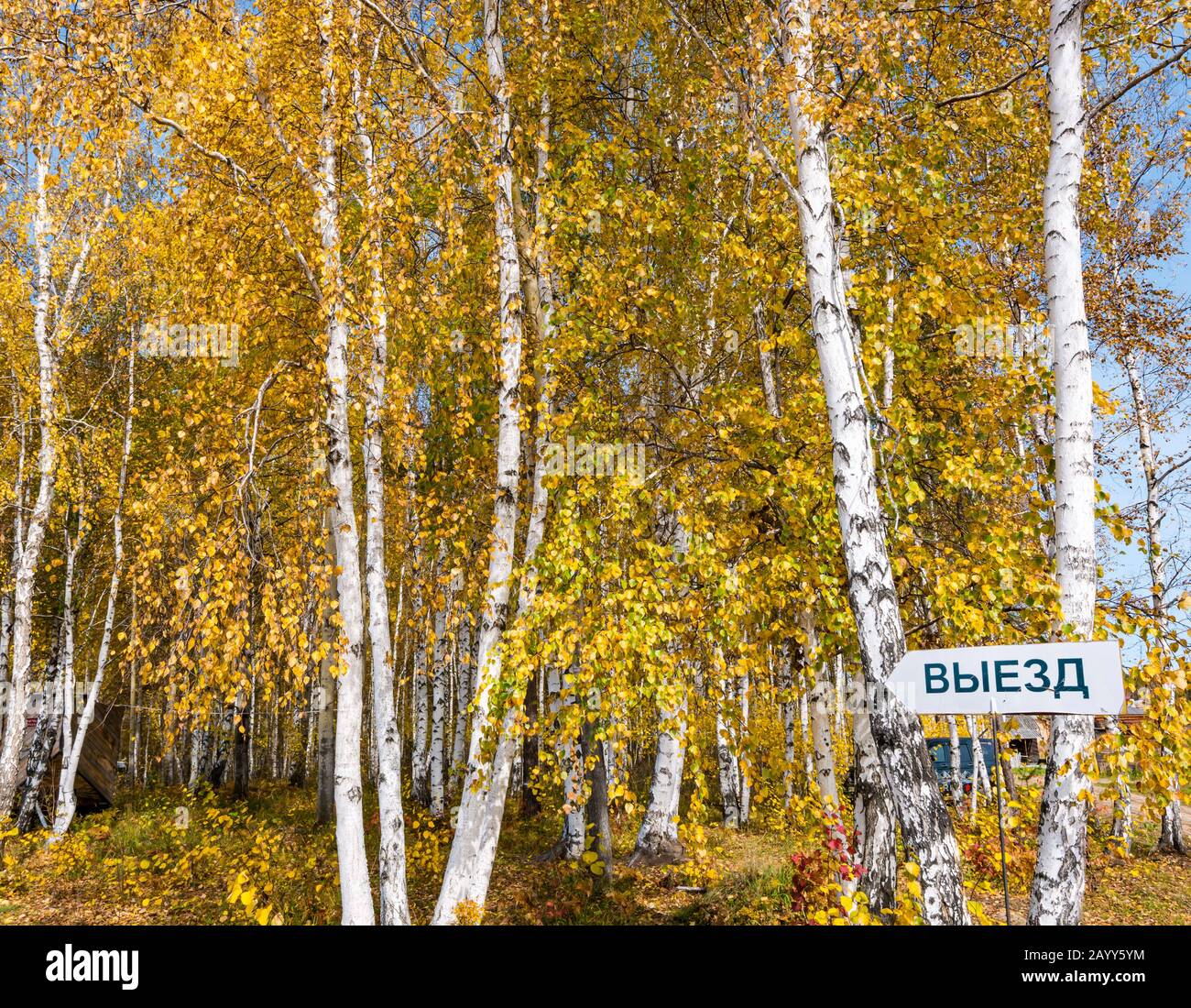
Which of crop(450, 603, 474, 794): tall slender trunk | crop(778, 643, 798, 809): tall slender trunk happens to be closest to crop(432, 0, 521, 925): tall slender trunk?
crop(778, 643, 798, 809): tall slender trunk

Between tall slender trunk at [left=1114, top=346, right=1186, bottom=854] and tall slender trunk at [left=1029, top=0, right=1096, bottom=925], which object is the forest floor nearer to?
tall slender trunk at [left=1114, top=346, right=1186, bottom=854]

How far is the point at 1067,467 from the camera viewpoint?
4254 mm

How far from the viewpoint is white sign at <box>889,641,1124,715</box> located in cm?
309

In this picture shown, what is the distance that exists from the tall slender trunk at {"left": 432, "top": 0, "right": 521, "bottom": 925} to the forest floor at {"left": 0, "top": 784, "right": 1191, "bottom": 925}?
172 centimetres

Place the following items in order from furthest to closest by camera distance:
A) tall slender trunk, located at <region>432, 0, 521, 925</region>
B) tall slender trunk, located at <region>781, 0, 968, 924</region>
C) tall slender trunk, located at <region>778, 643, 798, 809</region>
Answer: tall slender trunk, located at <region>778, 643, 798, 809</region> → tall slender trunk, located at <region>432, 0, 521, 925</region> → tall slender trunk, located at <region>781, 0, 968, 924</region>

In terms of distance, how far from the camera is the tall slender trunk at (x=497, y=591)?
621cm

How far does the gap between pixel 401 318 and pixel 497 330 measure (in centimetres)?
154

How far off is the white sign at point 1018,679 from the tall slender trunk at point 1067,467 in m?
0.86

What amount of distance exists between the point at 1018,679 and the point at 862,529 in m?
1.30

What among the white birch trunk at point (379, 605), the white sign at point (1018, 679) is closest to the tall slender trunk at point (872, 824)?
the white sign at point (1018, 679)

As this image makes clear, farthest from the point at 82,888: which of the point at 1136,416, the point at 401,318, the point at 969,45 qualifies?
the point at 1136,416

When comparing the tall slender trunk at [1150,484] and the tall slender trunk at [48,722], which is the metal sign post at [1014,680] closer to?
the tall slender trunk at [1150,484]

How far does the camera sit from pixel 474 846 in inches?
249
